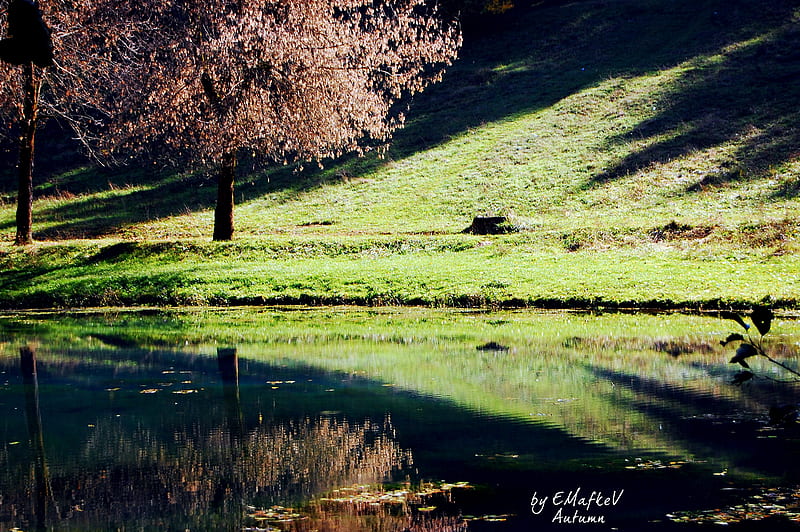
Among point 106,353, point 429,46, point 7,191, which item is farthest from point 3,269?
point 7,191

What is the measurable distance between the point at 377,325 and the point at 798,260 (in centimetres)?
1367

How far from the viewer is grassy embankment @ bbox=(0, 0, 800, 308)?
93.4 ft

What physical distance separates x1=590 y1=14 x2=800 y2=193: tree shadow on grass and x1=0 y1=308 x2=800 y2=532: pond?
75.8 ft

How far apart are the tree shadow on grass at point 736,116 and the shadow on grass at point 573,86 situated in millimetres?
111

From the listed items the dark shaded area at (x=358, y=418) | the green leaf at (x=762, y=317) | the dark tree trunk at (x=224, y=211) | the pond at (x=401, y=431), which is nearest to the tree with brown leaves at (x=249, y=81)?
the dark tree trunk at (x=224, y=211)

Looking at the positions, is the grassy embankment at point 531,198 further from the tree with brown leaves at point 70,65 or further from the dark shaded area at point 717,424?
the dark shaded area at point 717,424

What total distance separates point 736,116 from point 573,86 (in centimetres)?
1271

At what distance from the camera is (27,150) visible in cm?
3488

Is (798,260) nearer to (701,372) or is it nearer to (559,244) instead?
(559,244)

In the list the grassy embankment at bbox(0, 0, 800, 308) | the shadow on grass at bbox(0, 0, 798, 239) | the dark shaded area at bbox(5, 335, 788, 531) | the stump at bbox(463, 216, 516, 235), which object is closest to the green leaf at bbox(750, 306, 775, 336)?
the dark shaded area at bbox(5, 335, 788, 531)

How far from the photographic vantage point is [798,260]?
27.1m

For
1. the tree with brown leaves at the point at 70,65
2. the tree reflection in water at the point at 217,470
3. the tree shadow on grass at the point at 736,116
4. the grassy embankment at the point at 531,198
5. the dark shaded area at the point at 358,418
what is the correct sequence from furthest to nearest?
1. the tree shadow on grass at the point at 736,116
2. the tree with brown leaves at the point at 70,65
3. the grassy embankment at the point at 531,198
4. the tree reflection in water at the point at 217,470
5. the dark shaded area at the point at 358,418

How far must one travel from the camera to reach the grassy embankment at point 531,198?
28.5 m

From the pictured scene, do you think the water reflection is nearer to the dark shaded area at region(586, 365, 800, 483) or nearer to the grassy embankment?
the dark shaded area at region(586, 365, 800, 483)
